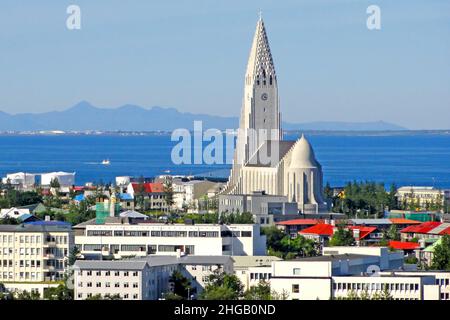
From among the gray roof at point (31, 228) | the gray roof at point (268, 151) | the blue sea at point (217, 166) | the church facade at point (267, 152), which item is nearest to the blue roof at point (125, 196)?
the church facade at point (267, 152)

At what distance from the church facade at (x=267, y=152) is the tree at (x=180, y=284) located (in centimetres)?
3075

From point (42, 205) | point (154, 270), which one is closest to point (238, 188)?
point (42, 205)

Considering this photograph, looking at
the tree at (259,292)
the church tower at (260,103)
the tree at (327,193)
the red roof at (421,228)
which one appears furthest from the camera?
the church tower at (260,103)

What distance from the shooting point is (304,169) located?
69.2m

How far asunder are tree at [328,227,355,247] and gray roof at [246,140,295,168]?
19.2 metres

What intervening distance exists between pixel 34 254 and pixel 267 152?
32.6 metres

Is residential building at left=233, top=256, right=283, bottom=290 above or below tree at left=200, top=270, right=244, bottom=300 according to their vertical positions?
above

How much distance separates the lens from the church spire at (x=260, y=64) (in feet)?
260

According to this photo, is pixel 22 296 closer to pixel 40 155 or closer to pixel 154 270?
pixel 154 270

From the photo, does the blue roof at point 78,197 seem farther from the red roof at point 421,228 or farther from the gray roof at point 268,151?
the red roof at point 421,228

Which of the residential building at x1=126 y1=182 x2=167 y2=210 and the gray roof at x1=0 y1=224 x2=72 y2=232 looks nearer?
the gray roof at x1=0 y1=224 x2=72 y2=232

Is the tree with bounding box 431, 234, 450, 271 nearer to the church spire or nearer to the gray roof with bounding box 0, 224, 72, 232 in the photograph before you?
the gray roof with bounding box 0, 224, 72, 232

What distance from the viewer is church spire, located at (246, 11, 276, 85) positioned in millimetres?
79312

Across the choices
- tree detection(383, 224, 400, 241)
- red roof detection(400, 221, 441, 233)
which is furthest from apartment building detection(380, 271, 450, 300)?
red roof detection(400, 221, 441, 233)
